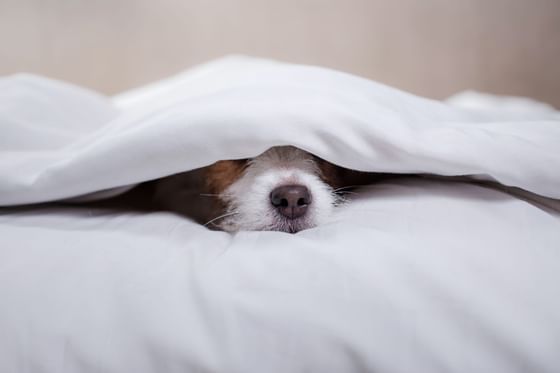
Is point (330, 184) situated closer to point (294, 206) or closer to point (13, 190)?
point (294, 206)

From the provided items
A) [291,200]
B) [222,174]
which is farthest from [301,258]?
[222,174]

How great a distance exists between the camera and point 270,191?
88cm

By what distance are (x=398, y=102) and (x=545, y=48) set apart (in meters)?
1.66

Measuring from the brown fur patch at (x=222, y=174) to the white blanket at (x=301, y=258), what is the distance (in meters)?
0.20

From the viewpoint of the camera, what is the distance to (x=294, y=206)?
0.86 m

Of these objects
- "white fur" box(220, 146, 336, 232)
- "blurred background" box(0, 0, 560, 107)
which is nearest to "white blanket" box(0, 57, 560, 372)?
"white fur" box(220, 146, 336, 232)

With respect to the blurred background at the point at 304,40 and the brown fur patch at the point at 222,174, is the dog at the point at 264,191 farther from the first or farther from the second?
the blurred background at the point at 304,40

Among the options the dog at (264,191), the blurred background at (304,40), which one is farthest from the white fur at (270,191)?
the blurred background at (304,40)

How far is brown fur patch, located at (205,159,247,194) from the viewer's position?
94 centimetres

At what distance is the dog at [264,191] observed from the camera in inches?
33.7

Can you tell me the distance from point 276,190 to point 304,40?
4.83 ft

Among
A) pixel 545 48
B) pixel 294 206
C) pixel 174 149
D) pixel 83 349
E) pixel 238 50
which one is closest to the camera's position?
pixel 83 349

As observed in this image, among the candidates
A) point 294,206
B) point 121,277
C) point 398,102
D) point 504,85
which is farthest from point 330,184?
point 504,85

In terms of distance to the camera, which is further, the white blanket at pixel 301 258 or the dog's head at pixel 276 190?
the dog's head at pixel 276 190
